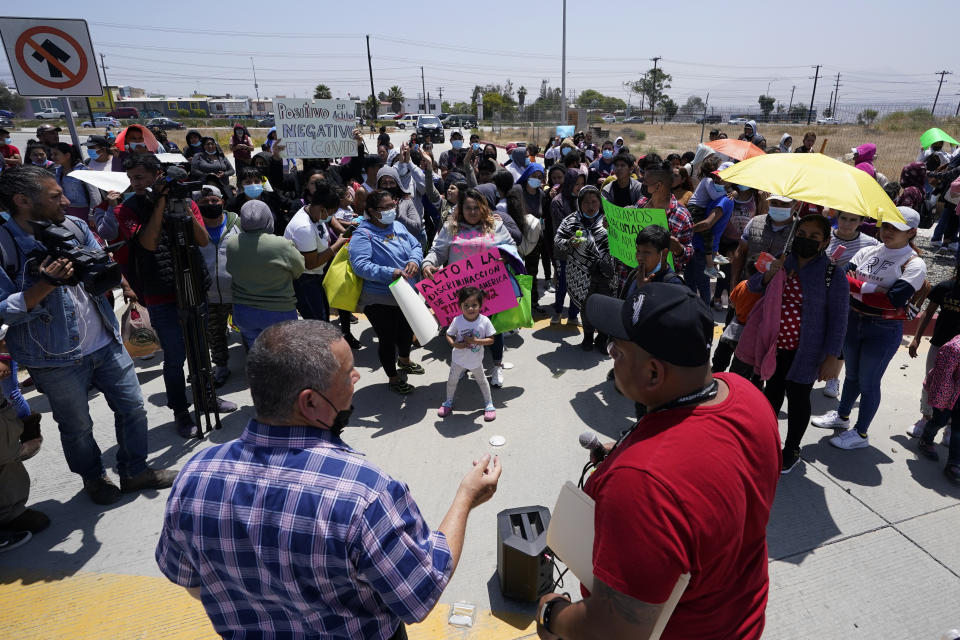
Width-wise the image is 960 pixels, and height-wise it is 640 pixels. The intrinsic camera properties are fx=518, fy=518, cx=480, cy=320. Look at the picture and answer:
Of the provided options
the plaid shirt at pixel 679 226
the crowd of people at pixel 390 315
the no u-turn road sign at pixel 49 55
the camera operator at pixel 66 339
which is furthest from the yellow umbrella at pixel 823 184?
the no u-turn road sign at pixel 49 55

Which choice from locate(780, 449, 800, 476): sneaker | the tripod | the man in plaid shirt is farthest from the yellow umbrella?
the tripod

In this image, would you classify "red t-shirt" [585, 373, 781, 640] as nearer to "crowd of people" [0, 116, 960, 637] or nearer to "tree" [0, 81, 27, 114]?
"crowd of people" [0, 116, 960, 637]

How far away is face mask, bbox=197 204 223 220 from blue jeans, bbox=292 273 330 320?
114 cm

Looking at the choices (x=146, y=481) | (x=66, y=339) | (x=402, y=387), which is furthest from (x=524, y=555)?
(x=66, y=339)

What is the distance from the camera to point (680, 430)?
1.36 meters

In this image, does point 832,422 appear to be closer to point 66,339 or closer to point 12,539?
point 66,339

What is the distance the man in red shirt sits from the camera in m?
1.22

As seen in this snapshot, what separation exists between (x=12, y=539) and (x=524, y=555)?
10.7 feet

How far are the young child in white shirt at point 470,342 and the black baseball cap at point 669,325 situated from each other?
10.3ft

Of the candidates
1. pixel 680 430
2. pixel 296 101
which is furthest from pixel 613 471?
pixel 296 101

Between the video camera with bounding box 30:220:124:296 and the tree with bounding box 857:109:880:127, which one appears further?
the tree with bounding box 857:109:880:127

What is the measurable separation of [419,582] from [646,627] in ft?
1.95

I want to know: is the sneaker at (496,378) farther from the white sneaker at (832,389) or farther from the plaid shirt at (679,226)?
the white sneaker at (832,389)

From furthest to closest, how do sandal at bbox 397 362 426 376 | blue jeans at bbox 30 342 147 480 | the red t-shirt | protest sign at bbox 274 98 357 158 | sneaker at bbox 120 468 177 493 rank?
protest sign at bbox 274 98 357 158
sandal at bbox 397 362 426 376
sneaker at bbox 120 468 177 493
blue jeans at bbox 30 342 147 480
the red t-shirt
